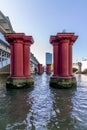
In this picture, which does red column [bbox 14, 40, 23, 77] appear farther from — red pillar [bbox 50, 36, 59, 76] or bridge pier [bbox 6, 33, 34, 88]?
red pillar [bbox 50, 36, 59, 76]

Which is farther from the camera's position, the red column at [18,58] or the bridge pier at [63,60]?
the bridge pier at [63,60]

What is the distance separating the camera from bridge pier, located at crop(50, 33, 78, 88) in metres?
20.1

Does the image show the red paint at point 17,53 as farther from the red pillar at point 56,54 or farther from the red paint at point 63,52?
the red paint at point 63,52

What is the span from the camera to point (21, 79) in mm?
19781

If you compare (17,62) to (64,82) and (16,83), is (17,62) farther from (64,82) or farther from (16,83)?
(64,82)

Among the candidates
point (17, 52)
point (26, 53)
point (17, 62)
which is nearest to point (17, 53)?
point (17, 52)

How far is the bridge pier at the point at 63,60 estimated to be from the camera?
2009cm

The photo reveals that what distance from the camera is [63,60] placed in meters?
20.1

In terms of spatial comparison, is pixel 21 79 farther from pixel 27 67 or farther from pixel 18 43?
pixel 18 43

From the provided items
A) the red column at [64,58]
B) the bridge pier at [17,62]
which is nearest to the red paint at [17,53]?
the bridge pier at [17,62]

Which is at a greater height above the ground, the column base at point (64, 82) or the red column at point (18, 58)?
the red column at point (18, 58)

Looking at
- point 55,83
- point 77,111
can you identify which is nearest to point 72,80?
point 55,83

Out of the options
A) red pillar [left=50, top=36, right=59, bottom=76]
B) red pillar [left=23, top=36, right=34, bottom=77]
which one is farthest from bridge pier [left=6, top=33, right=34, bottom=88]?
red pillar [left=50, top=36, right=59, bottom=76]

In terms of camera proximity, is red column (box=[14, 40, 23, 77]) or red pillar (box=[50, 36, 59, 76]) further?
red pillar (box=[50, 36, 59, 76])
